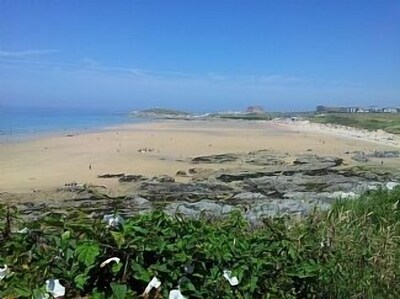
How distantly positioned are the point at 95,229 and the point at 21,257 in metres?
0.32

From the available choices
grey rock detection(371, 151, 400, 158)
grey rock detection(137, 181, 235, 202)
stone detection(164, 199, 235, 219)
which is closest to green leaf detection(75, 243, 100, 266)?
stone detection(164, 199, 235, 219)

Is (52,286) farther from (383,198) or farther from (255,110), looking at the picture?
(255,110)

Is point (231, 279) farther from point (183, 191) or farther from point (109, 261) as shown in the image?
point (183, 191)

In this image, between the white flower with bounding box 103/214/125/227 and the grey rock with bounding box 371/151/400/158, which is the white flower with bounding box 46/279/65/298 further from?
the grey rock with bounding box 371/151/400/158

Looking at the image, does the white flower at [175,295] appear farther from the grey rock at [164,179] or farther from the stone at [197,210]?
the grey rock at [164,179]

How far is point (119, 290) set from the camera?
2025mm

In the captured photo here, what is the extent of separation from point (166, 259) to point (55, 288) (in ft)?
1.48

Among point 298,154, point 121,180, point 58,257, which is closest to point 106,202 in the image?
point 121,180

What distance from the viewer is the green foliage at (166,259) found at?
2.12m

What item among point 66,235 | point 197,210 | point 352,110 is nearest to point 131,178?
point 197,210

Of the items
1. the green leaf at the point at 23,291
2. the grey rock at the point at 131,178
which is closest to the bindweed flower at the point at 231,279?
the green leaf at the point at 23,291

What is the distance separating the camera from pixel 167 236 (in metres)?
2.30

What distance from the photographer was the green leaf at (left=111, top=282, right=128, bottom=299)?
6.59 ft

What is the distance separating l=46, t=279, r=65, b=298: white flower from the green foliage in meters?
0.03
